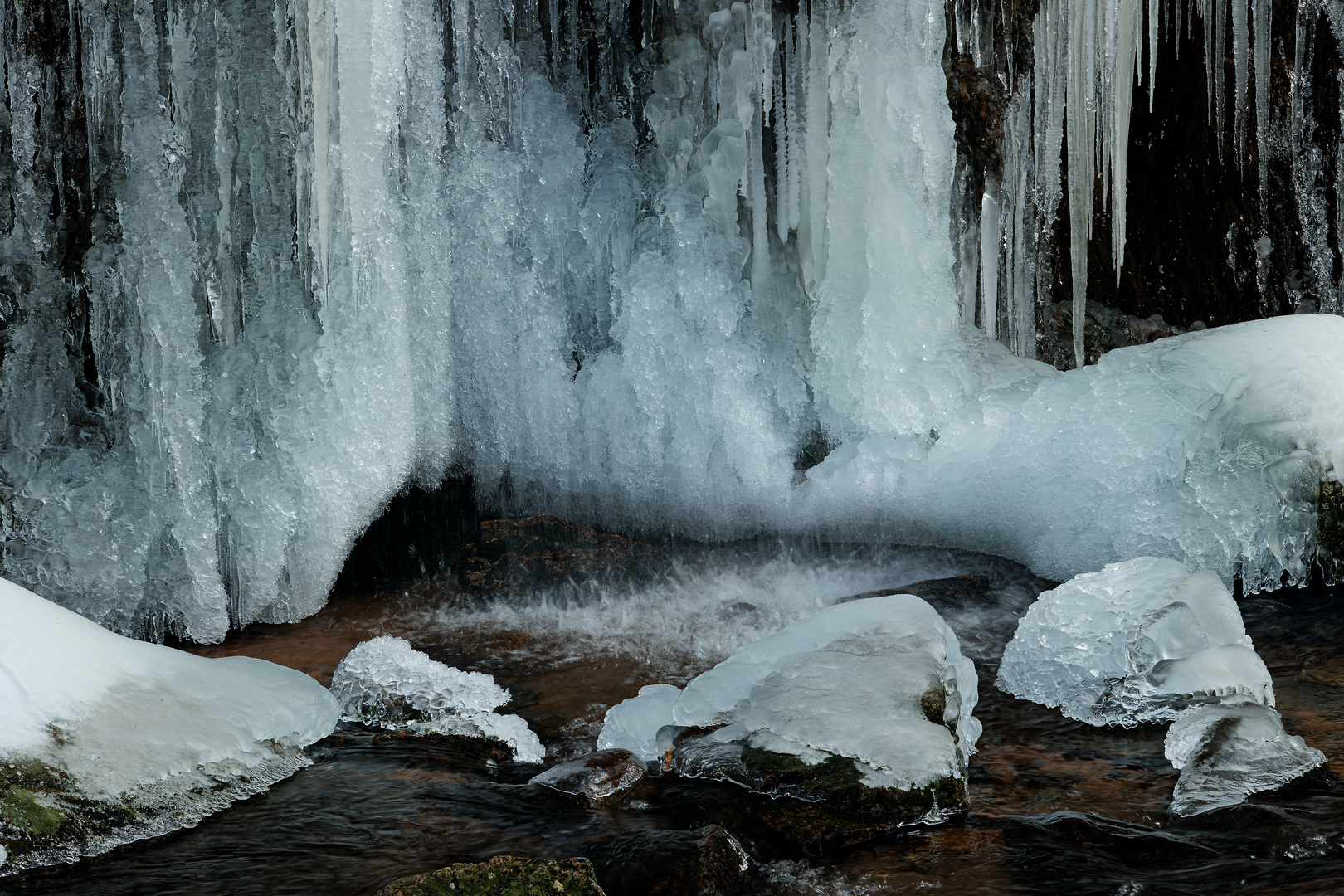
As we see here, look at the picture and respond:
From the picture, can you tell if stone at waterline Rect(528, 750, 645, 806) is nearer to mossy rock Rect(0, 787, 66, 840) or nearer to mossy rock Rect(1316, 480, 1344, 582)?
mossy rock Rect(0, 787, 66, 840)

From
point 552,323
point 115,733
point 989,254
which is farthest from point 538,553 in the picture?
point 989,254

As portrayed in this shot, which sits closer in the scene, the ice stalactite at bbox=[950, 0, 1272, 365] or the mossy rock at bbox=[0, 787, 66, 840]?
the mossy rock at bbox=[0, 787, 66, 840]

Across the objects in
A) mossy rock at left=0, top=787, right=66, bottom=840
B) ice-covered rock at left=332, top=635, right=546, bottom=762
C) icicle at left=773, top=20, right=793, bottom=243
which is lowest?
ice-covered rock at left=332, top=635, right=546, bottom=762

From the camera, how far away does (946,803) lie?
2.80 m

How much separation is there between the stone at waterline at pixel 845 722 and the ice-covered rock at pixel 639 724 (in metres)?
0.08

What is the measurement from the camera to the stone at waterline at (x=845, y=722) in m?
2.79

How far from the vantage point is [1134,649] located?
353 cm

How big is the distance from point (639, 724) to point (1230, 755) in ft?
5.42

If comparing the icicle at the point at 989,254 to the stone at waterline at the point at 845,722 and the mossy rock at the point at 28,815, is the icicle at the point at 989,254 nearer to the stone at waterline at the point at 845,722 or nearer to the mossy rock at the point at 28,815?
the stone at waterline at the point at 845,722

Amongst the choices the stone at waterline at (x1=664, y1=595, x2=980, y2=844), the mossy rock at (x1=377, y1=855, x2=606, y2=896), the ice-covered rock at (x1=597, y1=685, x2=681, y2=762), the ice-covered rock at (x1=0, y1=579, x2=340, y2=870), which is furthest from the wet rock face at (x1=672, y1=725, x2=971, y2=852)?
the ice-covered rock at (x1=0, y1=579, x2=340, y2=870)

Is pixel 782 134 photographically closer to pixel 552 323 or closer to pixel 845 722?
pixel 552 323

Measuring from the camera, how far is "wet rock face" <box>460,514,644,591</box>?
17.0 ft

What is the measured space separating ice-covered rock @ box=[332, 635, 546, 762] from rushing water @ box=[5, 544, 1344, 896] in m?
0.10

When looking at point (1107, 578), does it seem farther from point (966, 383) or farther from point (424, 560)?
point (424, 560)
